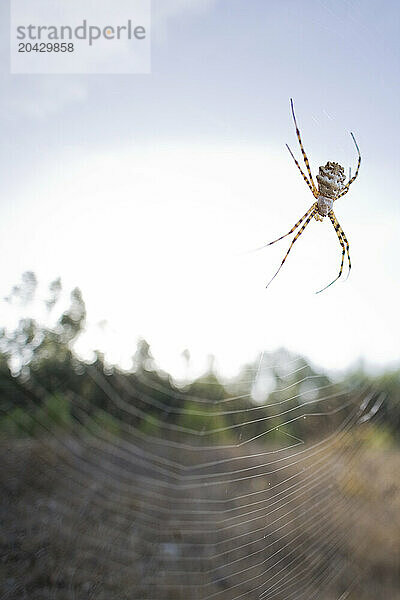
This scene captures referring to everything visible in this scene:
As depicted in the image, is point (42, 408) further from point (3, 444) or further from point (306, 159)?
point (306, 159)

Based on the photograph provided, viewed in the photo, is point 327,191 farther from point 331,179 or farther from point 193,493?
point 193,493

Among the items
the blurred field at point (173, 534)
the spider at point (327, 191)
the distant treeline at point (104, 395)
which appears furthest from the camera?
the spider at point (327, 191)

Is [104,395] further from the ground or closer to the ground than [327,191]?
closer to the ground

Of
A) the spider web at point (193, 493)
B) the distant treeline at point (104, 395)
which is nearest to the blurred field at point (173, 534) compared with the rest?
the spider web at point (193, 493)

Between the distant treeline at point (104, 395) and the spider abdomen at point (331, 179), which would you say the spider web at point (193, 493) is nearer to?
the distant treeline at point (104, 395)

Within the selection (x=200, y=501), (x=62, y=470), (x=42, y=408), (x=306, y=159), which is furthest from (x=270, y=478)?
(x=306, y=159)

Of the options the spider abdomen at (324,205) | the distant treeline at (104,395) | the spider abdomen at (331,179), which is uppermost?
the spider abdomen at (331,179)

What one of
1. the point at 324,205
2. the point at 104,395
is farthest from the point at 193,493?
the point at 324,205
